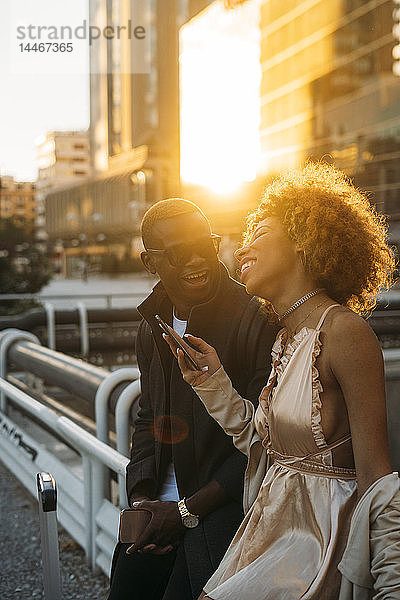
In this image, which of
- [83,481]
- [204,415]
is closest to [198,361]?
[204,415]

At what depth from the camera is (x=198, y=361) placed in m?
1.89

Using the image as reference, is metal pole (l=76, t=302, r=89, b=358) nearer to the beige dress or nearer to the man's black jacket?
the man's black jacket

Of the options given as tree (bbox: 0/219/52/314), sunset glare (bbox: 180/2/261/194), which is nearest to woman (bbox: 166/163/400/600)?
sunset glare (bbox: 180/2/261/194)

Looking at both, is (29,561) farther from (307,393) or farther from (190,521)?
(307,393)

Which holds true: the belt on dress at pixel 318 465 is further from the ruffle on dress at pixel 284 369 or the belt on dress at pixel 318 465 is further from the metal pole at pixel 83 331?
the metal pole at pixel 83 331

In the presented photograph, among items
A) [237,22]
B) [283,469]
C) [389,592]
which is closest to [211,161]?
[237,22]

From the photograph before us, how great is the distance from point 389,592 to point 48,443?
16.6ft

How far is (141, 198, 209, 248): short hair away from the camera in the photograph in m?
2.08

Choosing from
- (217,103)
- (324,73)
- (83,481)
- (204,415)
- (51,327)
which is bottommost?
(83,481)

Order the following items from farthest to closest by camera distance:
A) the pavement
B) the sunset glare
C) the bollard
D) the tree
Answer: the tree → the sunset glare → the pavement → the bollard

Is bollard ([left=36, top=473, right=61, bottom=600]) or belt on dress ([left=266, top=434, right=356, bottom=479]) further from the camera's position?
bollard ([left=36, top=473, right=61, bottom=600])

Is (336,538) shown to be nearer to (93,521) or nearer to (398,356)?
(398,356)

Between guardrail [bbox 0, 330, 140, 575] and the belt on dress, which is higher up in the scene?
the belt on dress

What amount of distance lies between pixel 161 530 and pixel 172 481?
7.6 inches
